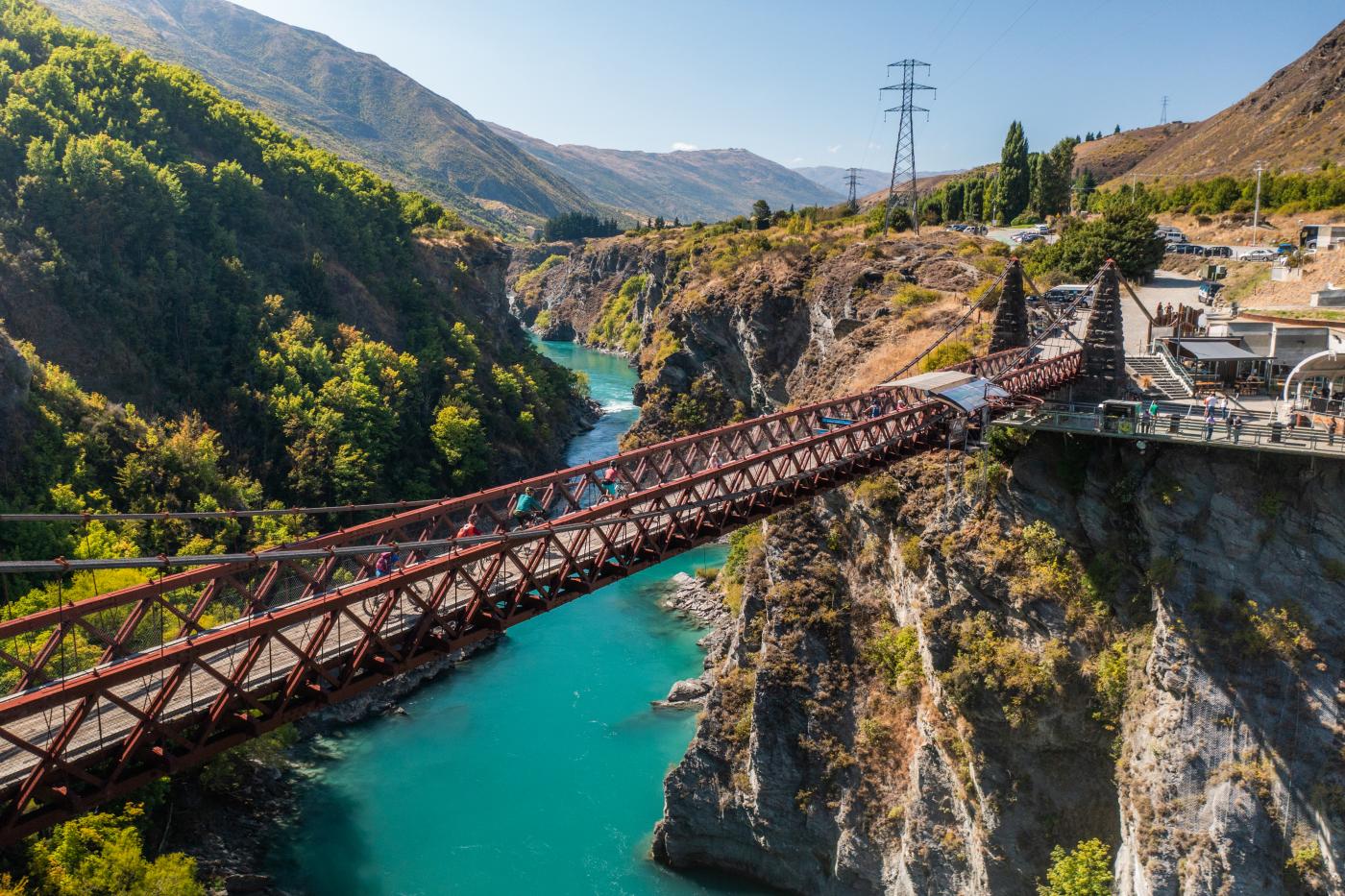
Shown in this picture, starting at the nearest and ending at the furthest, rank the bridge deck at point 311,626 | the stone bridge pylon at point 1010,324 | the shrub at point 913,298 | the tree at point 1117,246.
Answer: the bridge deck at point 311,626
the stone bridge pylon at point 1010,324
the shrub at point 913,298
the tree at point 1117,246

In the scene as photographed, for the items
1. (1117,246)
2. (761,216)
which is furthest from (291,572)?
(761,216)

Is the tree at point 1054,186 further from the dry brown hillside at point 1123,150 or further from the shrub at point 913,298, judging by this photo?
the dry brown hillside at point 1123,150

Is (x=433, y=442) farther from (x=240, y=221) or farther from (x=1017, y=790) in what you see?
(x=1017, y=790)

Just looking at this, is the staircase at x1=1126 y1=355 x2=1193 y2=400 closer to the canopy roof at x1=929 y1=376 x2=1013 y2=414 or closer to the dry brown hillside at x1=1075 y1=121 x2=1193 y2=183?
the canopy roof at x1=929 y1=376 x2=1013 y2=414

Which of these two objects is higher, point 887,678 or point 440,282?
point 440,282

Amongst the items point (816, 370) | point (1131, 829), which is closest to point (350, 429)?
point (816, 370)

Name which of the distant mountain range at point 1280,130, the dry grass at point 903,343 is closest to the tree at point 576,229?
the distant mountain range at point 1280,130

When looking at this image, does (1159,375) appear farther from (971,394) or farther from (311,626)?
(311,626)
